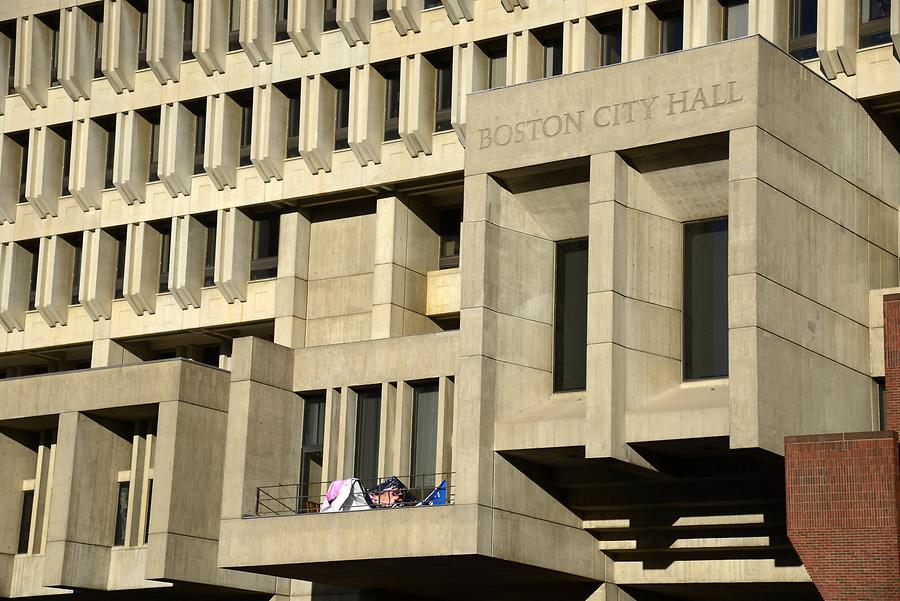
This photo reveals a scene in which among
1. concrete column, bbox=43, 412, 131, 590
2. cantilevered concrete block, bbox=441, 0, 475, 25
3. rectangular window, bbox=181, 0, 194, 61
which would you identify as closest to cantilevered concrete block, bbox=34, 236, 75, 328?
concrete column, bbox=43, 412, 131, 590

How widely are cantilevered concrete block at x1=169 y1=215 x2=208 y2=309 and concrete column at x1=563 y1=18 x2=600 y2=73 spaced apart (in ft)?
43.2

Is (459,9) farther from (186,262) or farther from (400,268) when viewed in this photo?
(186,262)

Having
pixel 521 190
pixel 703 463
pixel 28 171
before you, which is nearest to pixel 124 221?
pixel 28 171

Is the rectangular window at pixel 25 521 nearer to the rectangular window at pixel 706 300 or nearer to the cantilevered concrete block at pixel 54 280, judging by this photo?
the cantilevered concrete block at pixel 54 280

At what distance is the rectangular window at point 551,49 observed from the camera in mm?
49281

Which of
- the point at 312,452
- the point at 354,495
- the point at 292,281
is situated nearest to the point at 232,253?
the point at 292,281

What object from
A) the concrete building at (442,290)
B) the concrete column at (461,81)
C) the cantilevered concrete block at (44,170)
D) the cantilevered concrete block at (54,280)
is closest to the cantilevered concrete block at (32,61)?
the concrete building at (442,290)

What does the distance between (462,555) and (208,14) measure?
20.8m

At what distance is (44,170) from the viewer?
57906 millimetres

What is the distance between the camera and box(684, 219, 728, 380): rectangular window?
40750 millimetres

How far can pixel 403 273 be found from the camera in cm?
5094

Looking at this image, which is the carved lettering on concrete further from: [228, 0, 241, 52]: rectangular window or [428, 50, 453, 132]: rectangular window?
[228, 0, 241, 52]: rectangular window

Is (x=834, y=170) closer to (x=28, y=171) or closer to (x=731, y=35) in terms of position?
(x=731, y=35)

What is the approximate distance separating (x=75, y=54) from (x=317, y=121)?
9.94 m
